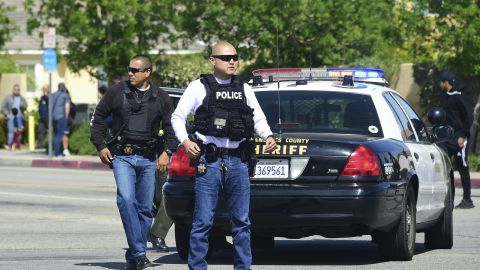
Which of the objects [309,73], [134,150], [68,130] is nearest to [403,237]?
[309,73]

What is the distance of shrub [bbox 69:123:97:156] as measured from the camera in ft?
105

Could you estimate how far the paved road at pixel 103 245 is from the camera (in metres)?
11.5

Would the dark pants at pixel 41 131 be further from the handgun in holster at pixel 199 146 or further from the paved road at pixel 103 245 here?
the handgun in holster at pixel 199 146

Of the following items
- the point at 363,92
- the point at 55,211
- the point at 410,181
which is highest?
the point at 363,92

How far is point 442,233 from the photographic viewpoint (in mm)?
12922

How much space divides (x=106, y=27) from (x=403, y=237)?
21989mm

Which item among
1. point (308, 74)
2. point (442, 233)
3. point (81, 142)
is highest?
point (308, 74)

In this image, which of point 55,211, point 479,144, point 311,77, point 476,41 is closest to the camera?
point 311,77

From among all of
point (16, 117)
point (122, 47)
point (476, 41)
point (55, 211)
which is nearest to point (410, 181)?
point (55, 211)

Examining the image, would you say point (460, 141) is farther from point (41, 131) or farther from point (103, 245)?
point (41, 131)

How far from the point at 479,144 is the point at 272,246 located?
17283 millimetres

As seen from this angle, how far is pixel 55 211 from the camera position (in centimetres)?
1786

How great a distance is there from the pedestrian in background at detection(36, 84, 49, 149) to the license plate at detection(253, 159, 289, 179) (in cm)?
2246

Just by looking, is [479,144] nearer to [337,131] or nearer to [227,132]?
[337,131]
